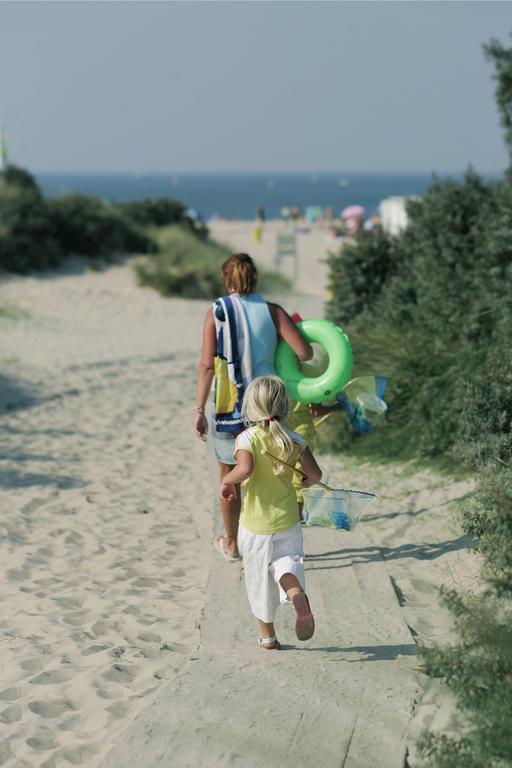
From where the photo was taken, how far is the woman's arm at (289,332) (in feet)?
16.2

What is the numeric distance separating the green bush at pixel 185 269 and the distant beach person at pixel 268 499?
1632 cm

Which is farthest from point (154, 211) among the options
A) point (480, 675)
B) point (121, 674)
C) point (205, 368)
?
point (480, 675)

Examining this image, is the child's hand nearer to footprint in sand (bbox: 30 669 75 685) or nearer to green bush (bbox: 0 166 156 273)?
footprint in sand (bbox: 30 669 75 685)

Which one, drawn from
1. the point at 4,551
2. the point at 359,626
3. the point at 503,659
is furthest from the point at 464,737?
the point at 4,551

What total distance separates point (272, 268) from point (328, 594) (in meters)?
22.5

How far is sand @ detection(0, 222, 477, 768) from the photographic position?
348cm

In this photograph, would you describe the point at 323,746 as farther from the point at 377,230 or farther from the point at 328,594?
the point at 377,230

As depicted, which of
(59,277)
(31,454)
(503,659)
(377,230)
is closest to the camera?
(503,659)

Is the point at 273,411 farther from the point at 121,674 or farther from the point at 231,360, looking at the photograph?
the point at 121,674

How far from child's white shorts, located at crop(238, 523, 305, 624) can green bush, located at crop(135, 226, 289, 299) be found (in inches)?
644

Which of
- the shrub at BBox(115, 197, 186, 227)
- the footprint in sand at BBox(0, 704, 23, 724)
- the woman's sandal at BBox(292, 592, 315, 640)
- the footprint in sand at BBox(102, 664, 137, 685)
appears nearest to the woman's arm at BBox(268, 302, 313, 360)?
the woman's sandal at BBox(292, 592, 315, 640)

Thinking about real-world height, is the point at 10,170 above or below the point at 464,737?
above

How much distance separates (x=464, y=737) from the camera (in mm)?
2824

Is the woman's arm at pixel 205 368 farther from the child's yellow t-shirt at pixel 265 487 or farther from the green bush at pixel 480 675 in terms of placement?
the green bush at pixel 480 675
